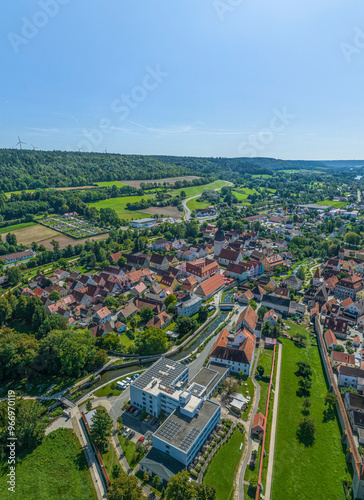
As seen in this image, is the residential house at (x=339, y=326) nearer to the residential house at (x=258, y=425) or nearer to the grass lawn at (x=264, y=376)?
the grass lawn at (x=264, y=376)

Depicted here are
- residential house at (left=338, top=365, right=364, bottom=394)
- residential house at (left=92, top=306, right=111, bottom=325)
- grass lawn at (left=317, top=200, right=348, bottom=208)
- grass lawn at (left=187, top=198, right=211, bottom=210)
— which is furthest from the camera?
grass lawn at (left=317, top=200, right=348, bottom=208)

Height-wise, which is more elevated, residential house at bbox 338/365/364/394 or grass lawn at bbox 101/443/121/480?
residential house at bbox 338/365/364/394

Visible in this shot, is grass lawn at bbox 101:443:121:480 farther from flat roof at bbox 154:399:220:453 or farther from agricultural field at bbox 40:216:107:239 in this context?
agricultural field at bbox 40:216:107:239

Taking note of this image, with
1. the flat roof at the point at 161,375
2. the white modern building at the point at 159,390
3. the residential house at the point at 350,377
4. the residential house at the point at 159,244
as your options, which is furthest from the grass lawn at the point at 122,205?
the residential house at the point at 350,377

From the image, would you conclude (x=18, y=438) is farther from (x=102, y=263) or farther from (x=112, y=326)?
(x=102, y=263)

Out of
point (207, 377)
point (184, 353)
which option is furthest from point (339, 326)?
point (184, 353)

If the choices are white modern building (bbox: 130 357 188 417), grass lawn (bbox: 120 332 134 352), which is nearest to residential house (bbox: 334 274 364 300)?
white modern building (bbox: 130 357 188 417)
